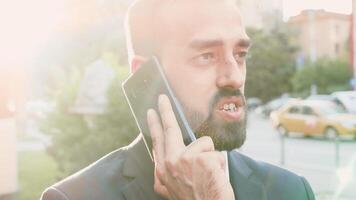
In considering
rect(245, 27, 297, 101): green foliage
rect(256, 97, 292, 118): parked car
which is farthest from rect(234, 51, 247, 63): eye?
rect(256, 97, 292, 118): parked car

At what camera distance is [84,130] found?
5.16m

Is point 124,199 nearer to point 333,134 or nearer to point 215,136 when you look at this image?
point 215,136

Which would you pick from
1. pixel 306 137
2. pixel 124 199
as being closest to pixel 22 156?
pixel 306 137

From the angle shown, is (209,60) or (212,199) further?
(209,60)

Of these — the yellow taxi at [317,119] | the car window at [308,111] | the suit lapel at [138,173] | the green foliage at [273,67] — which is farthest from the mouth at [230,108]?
the green foliage at [273,67]

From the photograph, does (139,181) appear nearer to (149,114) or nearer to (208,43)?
(149,114)

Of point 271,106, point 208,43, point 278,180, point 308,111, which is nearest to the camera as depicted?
point 208,43

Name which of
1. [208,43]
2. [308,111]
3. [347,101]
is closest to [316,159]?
[347,101]

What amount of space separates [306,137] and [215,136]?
39.8ft

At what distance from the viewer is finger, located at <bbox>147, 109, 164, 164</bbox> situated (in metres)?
0.92

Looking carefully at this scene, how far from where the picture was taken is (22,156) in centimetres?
1050

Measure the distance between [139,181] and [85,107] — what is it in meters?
4.15

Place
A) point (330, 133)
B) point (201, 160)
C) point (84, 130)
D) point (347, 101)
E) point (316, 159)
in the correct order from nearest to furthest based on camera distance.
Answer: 1. point (201, 160)
2. point (84, 130)
3. point (347, 101)
4. point (316, 159)
5. point (330, 133)

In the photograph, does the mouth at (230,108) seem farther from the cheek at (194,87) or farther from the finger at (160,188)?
the finger at (160,188)
